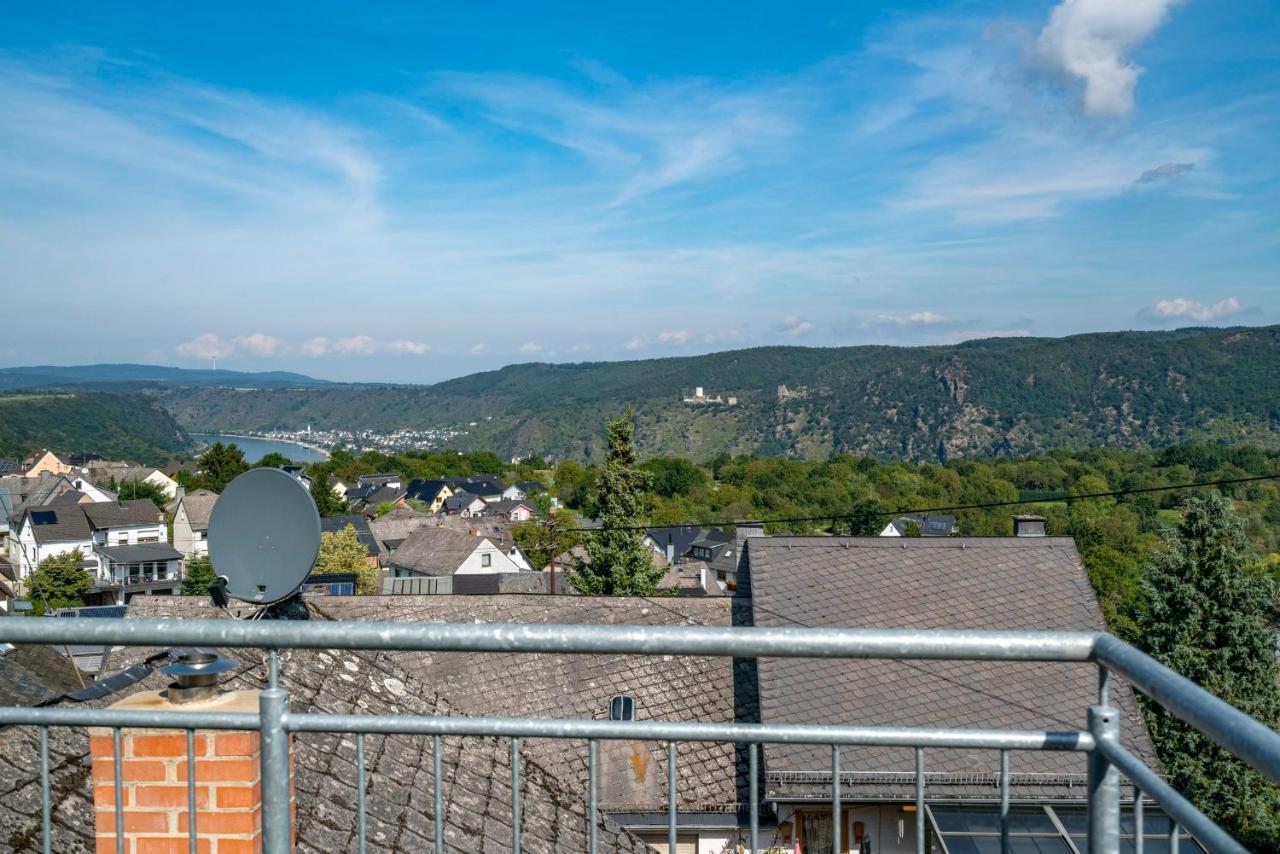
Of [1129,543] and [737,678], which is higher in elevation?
[737,678]

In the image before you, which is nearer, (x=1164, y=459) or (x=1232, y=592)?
(x=1232, y=592)

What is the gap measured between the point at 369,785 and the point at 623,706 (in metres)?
8.98

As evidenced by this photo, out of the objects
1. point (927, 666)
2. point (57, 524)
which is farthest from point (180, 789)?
point (57, 524)

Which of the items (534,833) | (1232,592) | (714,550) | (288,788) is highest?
(288,788)

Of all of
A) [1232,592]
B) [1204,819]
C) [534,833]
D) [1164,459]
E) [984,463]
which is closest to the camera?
[1204,819]

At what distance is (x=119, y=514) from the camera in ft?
225

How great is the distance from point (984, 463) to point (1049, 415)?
49453mm

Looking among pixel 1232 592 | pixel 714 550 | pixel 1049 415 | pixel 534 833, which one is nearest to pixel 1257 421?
pixel 1049 415

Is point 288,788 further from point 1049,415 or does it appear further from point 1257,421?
point 1049,415

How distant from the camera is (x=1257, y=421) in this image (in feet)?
486

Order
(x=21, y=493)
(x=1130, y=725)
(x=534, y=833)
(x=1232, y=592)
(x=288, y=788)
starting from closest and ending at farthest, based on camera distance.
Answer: (x=288, y=788) < (x=534, y=833) < (x=1130, y=725) < (x=1232, y=592) < (x=21, y=493)

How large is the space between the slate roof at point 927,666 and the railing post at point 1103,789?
278 inches

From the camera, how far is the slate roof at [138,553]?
197 feet

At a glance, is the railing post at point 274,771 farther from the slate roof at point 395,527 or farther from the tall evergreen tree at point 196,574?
the slate roof at point 395,527
